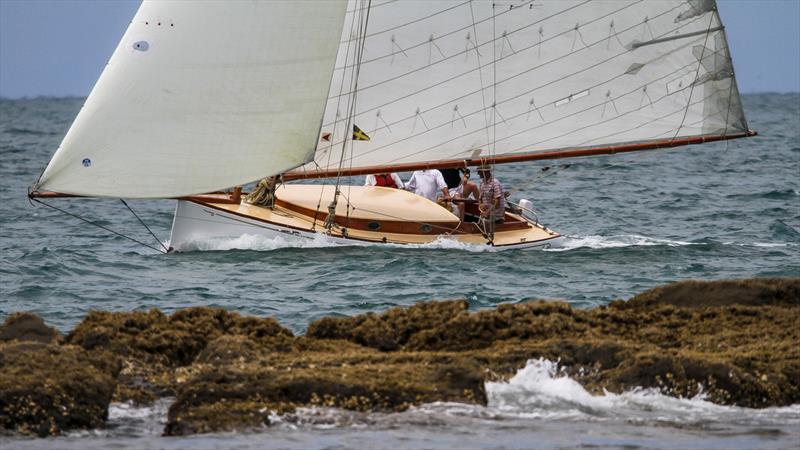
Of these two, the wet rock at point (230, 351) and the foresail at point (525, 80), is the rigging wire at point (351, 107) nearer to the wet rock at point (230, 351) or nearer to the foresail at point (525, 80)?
the foresail at point (525, 80)

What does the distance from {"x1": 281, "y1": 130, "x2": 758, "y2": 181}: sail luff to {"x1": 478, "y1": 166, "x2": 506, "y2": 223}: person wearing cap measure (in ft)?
1.18

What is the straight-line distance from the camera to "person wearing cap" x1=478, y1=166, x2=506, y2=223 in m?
22.4

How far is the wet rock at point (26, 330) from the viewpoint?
12602 mm

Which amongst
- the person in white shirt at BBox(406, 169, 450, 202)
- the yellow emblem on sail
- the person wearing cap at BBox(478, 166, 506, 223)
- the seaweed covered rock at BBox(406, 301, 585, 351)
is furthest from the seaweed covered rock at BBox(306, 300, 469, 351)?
the person in white shirt at BBox(406, 169, 450, 202)

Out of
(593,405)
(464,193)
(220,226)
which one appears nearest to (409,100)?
(464,193)

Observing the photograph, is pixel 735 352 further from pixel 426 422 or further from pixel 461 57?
pixel 461 57

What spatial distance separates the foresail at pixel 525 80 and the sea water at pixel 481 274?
93 cm

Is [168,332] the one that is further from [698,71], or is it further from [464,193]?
[698,71]

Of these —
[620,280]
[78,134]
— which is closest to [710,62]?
[620,280]

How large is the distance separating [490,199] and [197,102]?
4786 mm

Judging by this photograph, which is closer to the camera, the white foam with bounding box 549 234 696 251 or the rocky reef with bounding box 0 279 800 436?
the rocky reef with bounding box 0 279 800 436

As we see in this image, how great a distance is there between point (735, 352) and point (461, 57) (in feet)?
35.8

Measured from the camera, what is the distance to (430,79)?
73.3 feet

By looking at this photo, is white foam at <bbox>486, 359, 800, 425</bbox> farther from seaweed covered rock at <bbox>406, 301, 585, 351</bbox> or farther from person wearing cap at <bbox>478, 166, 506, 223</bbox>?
person wearing cap at <bbox>478, 166, 506, 223</bbox>
